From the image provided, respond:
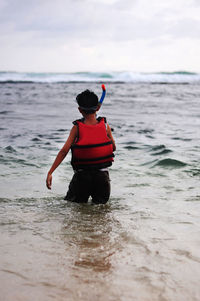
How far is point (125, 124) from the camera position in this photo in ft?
40.1

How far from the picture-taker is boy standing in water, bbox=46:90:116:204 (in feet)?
12.9

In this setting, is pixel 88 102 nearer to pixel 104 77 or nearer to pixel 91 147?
pixel 91 147

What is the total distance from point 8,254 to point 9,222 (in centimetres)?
81

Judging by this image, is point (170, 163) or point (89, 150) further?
point (170, 163)

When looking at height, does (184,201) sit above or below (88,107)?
below

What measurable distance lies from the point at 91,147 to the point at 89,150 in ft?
0.13

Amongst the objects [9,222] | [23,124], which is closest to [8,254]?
[9,222]

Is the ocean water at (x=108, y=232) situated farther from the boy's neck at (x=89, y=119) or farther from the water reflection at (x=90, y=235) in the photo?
the boy's neck at (x=89, y=119)

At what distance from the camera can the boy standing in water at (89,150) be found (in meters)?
3.93

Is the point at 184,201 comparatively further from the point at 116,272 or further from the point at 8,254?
the point at 8,254

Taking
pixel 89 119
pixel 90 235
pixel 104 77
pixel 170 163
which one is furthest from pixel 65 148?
pixel 104 77

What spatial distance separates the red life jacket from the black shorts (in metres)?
0.09

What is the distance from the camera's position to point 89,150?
3953mm

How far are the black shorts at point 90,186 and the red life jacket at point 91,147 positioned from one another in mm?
90
